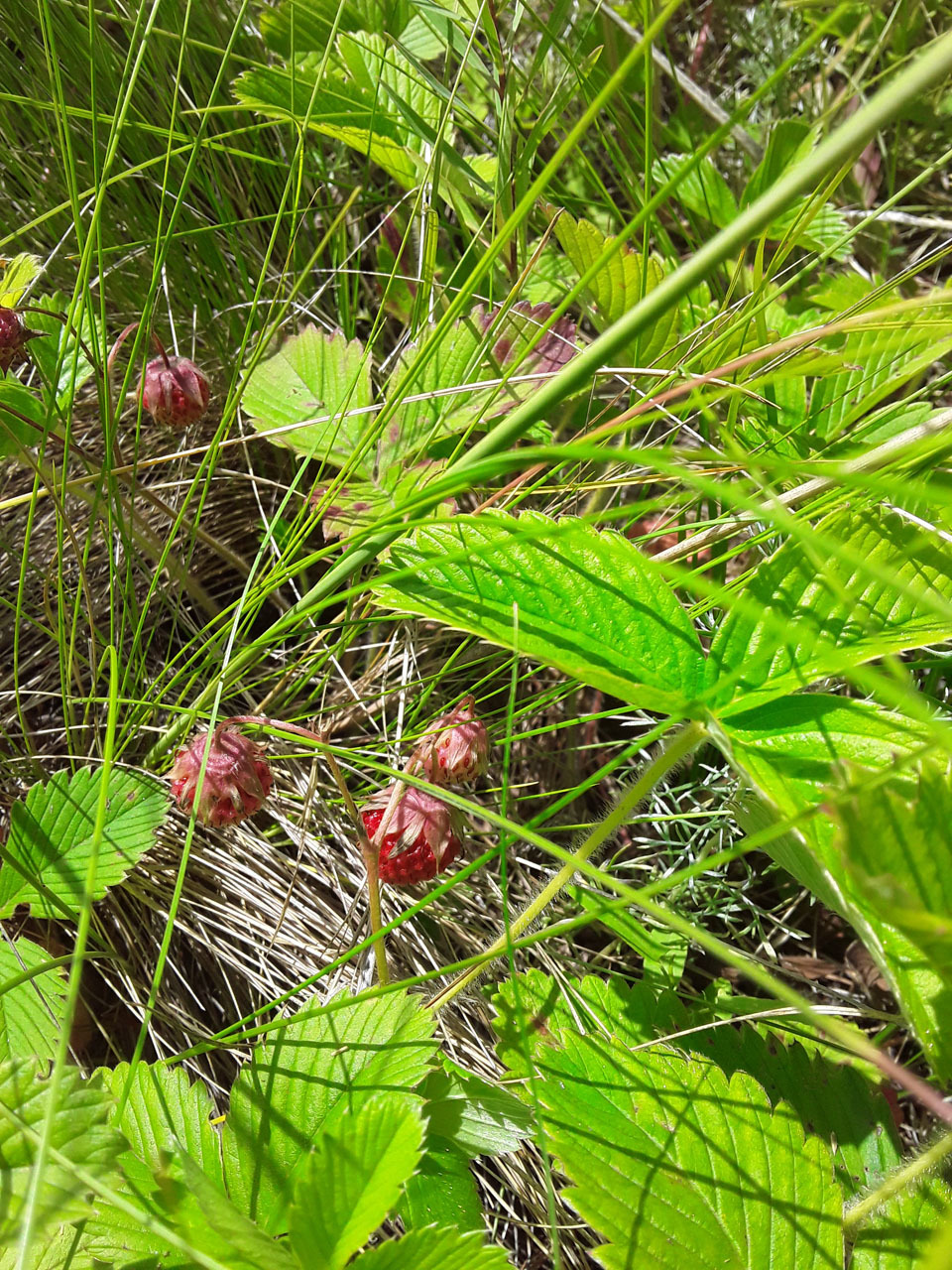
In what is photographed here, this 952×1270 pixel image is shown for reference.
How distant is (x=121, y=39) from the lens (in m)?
1.65

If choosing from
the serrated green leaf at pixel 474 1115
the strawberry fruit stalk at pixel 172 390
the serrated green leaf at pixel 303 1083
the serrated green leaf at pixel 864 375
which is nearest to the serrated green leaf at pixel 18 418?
the strawberry fruit stalk at pixel 172 390

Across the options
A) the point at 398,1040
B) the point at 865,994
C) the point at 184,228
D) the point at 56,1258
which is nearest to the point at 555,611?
the point at 398,1040

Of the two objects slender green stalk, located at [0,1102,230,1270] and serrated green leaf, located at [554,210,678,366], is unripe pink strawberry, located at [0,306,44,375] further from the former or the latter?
slender green stalk, located at [0,1102,230,1270]

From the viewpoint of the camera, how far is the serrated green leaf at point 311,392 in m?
1.40

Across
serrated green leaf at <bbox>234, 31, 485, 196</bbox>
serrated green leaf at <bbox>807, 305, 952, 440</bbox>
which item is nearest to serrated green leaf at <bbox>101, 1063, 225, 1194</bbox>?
serrated green leaf at <bbox>807, 305, 952, 440</bbox>

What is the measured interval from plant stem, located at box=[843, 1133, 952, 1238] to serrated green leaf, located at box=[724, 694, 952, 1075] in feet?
0.41

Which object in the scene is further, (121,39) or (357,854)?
(121,39)

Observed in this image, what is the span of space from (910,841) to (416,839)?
1.74 ft

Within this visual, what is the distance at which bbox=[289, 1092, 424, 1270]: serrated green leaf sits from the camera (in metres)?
0.75

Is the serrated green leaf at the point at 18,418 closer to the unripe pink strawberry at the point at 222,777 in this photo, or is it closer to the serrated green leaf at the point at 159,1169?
the unripe pink strawberry at the point at 222,777

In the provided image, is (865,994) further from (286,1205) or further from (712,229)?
(712,229)

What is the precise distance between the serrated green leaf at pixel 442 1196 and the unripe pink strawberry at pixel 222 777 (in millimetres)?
414

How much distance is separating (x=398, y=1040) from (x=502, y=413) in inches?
35.1

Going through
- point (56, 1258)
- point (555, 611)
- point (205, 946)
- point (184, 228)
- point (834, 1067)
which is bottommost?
point (205, 946)
